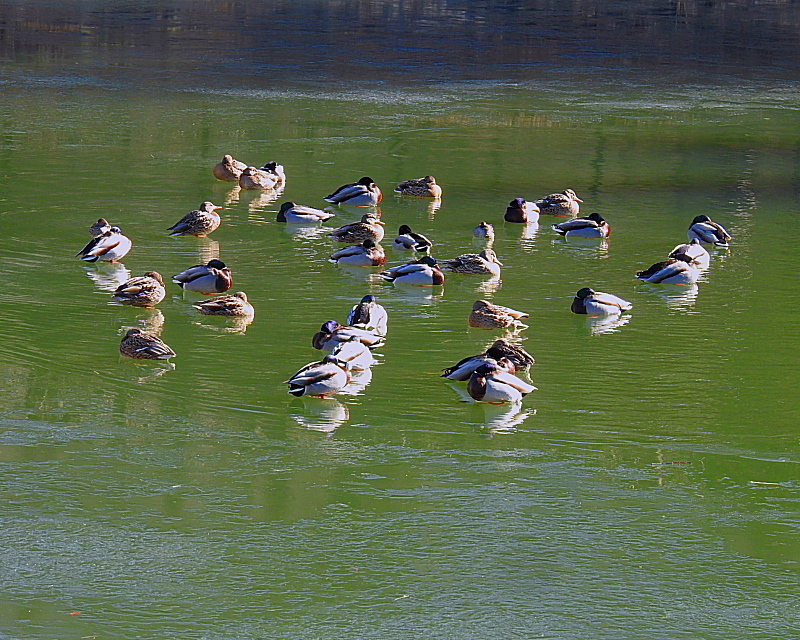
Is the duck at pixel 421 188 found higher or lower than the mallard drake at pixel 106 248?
higher

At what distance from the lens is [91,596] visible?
4.95 metres

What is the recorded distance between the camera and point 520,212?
12430mm

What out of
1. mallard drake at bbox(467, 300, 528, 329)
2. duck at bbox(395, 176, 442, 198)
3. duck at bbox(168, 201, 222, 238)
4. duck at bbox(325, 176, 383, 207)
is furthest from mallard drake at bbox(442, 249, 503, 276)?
duck at bbox(395, 176, 442, 198)

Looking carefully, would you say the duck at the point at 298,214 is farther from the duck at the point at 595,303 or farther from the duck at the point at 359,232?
the duck at the point at 595,303

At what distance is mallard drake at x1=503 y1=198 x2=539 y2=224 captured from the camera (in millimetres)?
12430

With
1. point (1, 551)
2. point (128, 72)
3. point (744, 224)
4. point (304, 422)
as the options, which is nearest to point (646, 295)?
point (744, 224)

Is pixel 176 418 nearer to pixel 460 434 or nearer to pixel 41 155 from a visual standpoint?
pixel 460 434

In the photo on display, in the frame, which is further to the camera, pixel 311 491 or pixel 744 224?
pixel 744 224

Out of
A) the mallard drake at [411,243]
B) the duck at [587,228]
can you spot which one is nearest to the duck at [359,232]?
the mallard drake at [411,243]

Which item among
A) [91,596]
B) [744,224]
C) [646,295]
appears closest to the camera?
[91,596]

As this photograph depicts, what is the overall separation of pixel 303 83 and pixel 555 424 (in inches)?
595

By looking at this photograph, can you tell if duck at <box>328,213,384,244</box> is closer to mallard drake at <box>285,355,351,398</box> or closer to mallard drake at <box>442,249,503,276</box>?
mallard drake at <box>442,249,503,276</box>

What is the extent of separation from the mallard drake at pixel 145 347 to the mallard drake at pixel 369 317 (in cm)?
129

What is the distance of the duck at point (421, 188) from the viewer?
13.3 m
